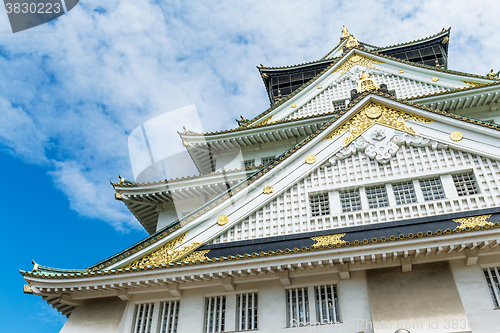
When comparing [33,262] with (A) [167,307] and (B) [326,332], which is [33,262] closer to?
(A) [167,307]

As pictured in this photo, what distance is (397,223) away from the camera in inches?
485

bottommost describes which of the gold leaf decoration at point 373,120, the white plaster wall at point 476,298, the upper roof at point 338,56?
the white plaster wall at point 476,298

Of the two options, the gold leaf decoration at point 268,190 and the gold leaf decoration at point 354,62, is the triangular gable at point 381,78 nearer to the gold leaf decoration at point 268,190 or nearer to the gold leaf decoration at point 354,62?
the gold leaf decoration at point 354,62

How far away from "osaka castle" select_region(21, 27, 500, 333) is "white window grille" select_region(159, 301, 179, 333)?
3 centimetres

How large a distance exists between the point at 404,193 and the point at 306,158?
11.5ft

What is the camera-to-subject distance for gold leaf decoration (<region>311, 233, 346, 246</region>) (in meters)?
12.1

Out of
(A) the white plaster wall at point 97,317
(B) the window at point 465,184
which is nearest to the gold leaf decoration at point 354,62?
(B) the window at point 465,184

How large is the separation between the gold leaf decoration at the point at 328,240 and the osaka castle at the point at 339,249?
0.03 metres

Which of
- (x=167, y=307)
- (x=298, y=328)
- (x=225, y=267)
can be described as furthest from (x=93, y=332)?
(x=298, y=328)

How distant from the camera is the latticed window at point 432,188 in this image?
1285 centimetres

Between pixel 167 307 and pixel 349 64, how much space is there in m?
17.6

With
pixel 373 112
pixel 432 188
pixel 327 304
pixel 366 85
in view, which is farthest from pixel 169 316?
pixel 366 85

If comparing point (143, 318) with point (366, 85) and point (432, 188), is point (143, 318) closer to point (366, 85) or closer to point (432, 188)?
point (432, 188)

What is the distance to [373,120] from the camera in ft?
49.0
